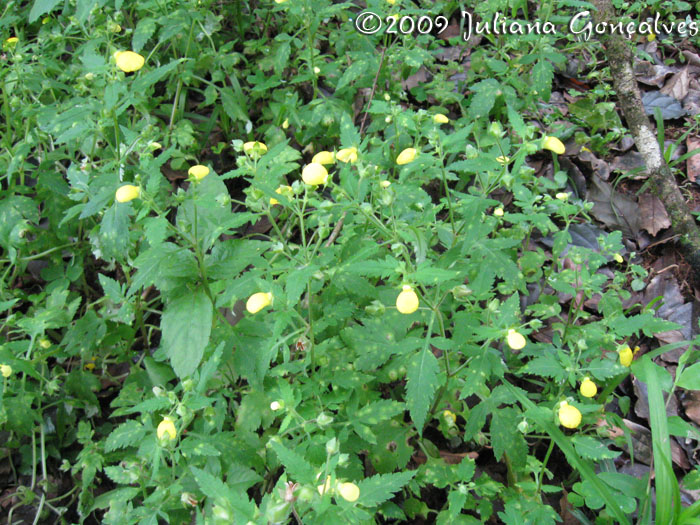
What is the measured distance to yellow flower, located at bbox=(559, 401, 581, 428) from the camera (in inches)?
67.1

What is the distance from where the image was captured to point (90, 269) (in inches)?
124

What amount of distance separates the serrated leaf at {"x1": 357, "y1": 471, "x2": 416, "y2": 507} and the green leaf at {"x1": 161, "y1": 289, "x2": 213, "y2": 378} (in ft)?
2.61

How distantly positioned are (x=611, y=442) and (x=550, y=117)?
2.33 meters

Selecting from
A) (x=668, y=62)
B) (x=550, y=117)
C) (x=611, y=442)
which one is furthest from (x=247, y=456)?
(x=668, y=62)

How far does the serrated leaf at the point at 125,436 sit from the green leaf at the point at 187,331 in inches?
12.8

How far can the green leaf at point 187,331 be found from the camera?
1.82 m

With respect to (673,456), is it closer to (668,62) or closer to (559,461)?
(559,461)

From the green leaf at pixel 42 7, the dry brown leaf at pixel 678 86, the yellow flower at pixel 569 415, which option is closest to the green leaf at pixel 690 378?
the yellow flower at pixel 569 415

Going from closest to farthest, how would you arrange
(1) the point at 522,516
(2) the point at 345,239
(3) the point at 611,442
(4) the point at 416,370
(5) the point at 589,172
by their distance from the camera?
(4) the point at 416,370, (1) the point at 522,516, (2) the point at 345,239, (3) the point at 611,442, (5) the point at 589,172

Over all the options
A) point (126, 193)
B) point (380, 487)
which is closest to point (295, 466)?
point (380, 487)

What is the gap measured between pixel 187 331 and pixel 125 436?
487mm

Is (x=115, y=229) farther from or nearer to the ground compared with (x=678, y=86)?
nearer to the ground

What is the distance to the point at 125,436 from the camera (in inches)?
74.5

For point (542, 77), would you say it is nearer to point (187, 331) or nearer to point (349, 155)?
point (349, 155)
